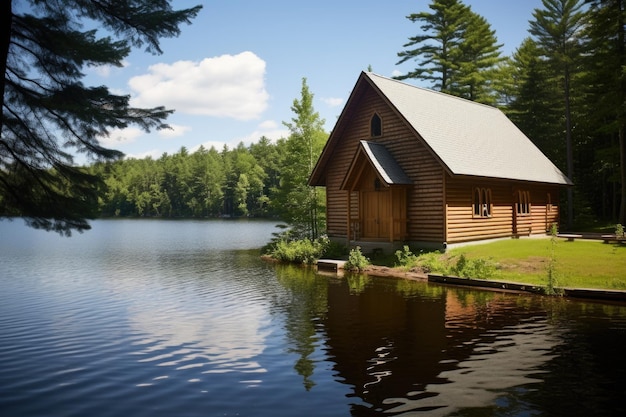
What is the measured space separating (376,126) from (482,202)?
797cm

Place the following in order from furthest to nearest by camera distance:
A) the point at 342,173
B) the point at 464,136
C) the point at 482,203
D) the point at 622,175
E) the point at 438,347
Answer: the point at 622,175 < the point at 342,173 < the point at 464,136 < the point at 482,203 < the point at 438,347

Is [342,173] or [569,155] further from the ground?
[569,155]

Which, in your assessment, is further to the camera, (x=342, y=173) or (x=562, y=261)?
(x=342, y=173)

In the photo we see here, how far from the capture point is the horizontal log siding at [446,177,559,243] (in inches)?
1006

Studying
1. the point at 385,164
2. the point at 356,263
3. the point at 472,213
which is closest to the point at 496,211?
the point at 472,213

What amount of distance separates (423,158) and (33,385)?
21837mm

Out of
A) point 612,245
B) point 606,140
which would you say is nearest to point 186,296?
point 612,245

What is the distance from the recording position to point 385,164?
86.5 ft

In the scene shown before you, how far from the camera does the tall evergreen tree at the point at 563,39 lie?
4128 cm

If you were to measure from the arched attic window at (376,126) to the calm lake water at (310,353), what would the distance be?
12775mm

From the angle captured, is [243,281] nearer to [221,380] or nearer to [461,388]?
[221,380]

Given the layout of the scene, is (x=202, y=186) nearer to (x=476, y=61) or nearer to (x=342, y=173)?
(x=476, y=61)

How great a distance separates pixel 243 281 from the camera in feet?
70.3

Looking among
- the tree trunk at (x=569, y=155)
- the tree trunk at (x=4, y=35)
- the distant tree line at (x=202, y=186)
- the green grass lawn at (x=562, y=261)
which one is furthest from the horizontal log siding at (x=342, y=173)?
the distant tree line at (x=202, y=186)
